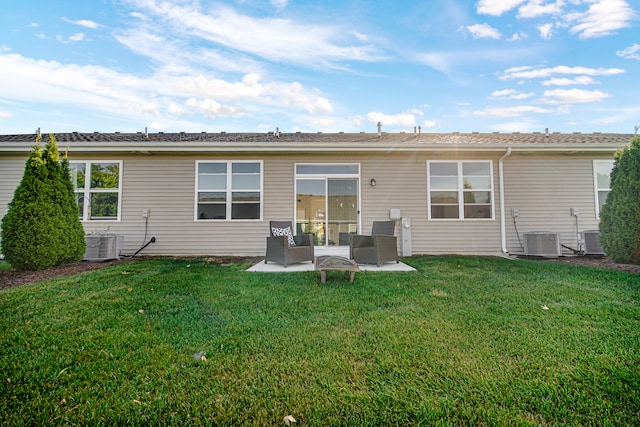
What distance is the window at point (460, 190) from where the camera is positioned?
7637mm

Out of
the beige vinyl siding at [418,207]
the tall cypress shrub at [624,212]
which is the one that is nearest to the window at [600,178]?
the tall cypress shrub at [624,212]

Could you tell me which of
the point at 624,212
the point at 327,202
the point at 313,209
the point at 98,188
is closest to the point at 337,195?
Result: the point at 327,202

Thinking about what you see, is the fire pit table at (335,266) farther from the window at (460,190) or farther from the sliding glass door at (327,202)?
the window at (460,190)

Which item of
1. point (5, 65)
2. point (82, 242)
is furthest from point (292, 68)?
point (82, 242)

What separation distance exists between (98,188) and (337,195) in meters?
6.37

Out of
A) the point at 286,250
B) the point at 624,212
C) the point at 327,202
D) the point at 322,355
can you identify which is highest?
the point at 327,202

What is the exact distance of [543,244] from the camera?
23.1 feet

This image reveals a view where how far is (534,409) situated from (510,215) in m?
7.31

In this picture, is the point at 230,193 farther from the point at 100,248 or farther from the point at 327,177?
the point at 100,248

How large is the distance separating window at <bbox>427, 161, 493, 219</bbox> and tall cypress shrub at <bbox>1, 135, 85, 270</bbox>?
825cm

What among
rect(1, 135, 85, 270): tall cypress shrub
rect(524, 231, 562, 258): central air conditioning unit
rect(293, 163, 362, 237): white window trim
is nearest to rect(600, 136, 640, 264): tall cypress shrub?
rect(524, 231, 562, 258): central air conditioning unit

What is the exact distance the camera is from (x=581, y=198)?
24.7ft

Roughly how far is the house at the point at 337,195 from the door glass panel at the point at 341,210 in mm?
27

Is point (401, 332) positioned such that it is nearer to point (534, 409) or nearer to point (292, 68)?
point (534, 409)
